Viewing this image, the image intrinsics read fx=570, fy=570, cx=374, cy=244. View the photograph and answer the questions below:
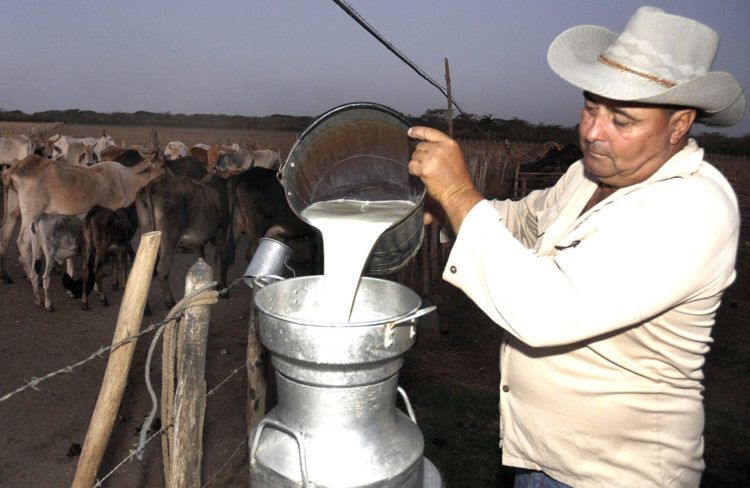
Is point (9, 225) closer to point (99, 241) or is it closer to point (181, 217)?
point (99, 241)

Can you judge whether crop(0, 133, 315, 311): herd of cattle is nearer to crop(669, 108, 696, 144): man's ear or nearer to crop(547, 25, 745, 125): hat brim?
crop(547, 25, 745, 125): hat brim

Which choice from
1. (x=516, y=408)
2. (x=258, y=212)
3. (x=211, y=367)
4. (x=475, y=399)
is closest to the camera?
(x=516, y=408)

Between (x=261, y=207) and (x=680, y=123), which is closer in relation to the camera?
(x=680, y=123)

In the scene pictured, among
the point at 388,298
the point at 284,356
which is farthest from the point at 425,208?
the point at 284,356

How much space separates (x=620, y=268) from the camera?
1432mm

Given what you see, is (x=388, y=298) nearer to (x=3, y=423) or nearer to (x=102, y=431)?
(x=102, y=431)

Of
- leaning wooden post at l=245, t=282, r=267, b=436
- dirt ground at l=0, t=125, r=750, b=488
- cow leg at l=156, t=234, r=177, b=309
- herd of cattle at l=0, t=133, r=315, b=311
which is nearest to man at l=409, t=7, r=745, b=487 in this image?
dirt ground at l=0, t=125, r=750, b=488

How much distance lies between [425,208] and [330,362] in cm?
108

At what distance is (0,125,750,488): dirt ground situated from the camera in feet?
13.6

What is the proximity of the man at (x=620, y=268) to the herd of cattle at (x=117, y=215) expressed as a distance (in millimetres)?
6265

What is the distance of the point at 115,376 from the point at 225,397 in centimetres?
338

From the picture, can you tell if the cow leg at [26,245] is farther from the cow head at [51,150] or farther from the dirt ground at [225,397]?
the cow head at [51,150]

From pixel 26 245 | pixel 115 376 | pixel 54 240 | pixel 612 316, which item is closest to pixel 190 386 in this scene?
pixel 115 376

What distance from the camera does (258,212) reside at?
383 inches
